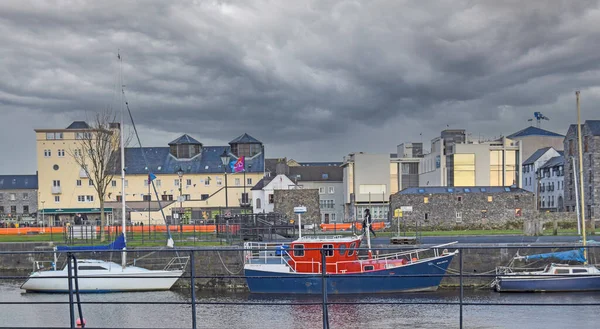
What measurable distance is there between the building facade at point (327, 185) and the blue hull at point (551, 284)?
50964 mm

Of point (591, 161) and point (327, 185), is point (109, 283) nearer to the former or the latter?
point (591, 161)

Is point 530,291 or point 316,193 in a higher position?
point 316,193

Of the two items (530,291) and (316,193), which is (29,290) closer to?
(530,291)

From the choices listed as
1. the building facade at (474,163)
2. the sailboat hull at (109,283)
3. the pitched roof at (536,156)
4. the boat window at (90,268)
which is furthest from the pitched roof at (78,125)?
the pitched roof at (536,156)

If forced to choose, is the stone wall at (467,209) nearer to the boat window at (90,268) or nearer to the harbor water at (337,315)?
the harbor water at (337,315)

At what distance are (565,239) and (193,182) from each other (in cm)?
5386

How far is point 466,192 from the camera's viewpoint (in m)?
55.3

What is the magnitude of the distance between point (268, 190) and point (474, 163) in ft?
72.8

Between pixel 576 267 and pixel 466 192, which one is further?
pixel 466 192

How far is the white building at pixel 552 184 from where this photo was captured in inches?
2862

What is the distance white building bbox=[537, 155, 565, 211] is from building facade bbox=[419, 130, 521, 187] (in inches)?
281

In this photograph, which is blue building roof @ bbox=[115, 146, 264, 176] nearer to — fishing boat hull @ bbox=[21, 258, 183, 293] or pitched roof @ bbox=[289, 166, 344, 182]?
pitched roof @ bbox=[289, 166, 344, 182]

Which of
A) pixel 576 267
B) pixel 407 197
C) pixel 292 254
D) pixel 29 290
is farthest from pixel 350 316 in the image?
pixel 407 197

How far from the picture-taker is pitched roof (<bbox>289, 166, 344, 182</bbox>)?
8432cm
